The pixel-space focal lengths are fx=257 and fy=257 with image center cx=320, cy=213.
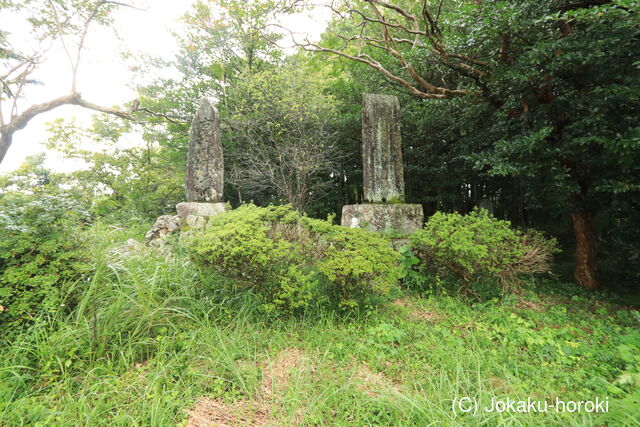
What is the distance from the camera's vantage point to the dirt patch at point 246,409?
5.23ft

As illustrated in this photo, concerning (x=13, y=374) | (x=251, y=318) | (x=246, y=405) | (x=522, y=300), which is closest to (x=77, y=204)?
(x=13, y=374)

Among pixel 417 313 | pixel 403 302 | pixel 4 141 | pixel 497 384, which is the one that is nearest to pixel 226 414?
pixel 497 384

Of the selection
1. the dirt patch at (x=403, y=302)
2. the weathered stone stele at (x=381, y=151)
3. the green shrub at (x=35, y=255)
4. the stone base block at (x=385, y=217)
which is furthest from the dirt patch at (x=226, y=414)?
the weathered stone stele at (x=381, y=151)

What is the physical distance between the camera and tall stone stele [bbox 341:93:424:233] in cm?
446

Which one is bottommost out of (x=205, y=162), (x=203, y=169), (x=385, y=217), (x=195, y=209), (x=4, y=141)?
(x=385, y=217)

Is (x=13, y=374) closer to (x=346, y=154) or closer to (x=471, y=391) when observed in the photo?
(x=471, y=391)

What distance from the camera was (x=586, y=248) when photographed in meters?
4.34

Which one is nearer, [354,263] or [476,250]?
[354,263]

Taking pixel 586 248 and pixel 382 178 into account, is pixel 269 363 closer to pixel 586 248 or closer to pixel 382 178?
pixel 382 178

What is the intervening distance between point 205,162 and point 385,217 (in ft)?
12.9

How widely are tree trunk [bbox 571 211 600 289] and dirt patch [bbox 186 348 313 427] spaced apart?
5100mm

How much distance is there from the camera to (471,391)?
A: 5.89 ft

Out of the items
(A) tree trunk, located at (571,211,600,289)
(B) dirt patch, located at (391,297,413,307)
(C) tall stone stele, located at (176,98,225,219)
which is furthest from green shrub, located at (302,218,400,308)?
(A) tree trunk, located at (571,211,600,289)

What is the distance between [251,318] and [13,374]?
64.9 inches
